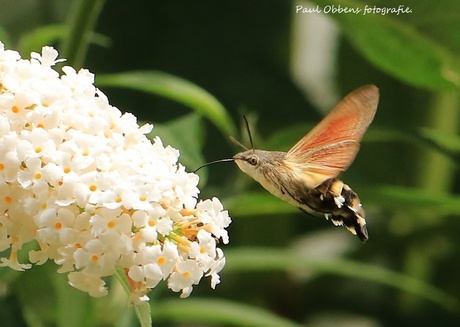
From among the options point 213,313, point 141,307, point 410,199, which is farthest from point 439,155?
point 141,307

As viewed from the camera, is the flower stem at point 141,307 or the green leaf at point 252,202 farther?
the green leaf at point 252,202

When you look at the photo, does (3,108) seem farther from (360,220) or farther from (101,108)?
(360,220)

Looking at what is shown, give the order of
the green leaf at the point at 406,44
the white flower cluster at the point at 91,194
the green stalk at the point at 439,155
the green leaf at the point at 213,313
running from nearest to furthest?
the white flower cluster at the point at 91,194, the green leaf at the point at 406,44, the green leaf at the point at 213,313, the green stalk at the point at 439,155

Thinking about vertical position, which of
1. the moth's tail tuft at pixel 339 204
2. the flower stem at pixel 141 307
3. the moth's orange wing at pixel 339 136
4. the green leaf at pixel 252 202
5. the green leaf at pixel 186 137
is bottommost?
the green leaf at pixel 252 202

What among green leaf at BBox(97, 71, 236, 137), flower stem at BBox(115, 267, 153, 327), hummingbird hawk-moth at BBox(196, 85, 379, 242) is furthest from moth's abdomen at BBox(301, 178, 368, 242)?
green leaf at BBox(97, 71, 236, 137)

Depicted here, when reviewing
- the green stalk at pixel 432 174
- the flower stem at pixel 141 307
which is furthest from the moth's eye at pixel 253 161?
the green stalk at pixel 432 174

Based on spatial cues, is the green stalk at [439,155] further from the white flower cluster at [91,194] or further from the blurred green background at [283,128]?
the white flower cluster at [91,194]
